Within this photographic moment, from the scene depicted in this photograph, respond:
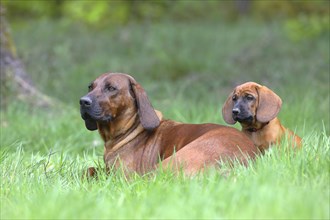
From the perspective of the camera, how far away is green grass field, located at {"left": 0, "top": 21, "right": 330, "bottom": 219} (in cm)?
423

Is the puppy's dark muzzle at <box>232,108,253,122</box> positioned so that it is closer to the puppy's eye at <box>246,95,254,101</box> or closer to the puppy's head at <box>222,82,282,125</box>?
the puppy's head at <box>222,82,282,125</box>

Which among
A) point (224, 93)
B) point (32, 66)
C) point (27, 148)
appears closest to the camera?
point (27, 148)

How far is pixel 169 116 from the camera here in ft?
29.1

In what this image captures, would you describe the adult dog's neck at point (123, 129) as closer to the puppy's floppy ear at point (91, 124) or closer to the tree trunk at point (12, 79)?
the puppy's floppy ear at point (91, 124)

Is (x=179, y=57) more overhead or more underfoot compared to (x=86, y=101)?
more underfoot

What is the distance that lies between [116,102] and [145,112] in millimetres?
256

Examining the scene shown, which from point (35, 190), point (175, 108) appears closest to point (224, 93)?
point (175, 108)

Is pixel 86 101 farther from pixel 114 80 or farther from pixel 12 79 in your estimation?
pixel 12 79

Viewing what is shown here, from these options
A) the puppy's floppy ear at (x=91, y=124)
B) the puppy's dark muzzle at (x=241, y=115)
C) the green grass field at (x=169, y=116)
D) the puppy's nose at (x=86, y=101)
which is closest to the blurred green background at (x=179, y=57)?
the green grass field at (x=169, y=116)

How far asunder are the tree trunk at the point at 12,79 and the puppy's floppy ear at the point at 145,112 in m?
3.99

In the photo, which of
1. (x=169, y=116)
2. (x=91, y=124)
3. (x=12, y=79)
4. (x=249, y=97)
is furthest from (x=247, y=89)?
(x=12, y=79)

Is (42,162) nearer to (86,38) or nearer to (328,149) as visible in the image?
(328,149)

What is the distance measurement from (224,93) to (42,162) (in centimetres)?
612

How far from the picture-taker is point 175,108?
9.23 meters
